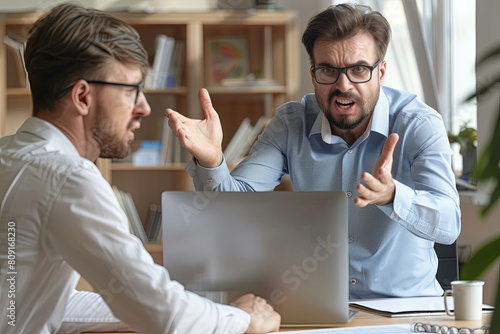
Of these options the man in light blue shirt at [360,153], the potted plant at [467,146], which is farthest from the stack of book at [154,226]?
the man in light blue shirt at [360,153]

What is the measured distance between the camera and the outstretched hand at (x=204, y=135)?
1.74 metres

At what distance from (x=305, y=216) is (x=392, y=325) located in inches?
11.4

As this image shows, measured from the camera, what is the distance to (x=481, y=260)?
1.68ft

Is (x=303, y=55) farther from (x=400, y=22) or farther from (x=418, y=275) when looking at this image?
(x=418, y=275)

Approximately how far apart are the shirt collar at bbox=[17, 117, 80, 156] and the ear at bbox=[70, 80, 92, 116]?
57mm

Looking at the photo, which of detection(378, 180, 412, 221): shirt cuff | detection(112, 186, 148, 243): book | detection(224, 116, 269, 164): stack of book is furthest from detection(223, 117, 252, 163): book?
detection(378, 180, 412, 221): shirt cuff

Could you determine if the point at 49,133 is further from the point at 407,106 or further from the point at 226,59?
the point at 226,59

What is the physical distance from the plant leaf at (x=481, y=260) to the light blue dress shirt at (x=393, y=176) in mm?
1017

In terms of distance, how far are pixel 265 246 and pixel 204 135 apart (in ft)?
2.00

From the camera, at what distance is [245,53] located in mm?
4098

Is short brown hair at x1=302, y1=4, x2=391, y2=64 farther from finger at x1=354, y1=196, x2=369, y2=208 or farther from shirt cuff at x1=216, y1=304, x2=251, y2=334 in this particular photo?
shirt cuff at x1=216, y1=304, x2=251, y2=334

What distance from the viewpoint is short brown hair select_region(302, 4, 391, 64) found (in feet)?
6.16

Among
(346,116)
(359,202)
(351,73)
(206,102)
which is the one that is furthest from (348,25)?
(359,202)

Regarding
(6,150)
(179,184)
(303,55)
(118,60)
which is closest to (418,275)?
(118,60)
